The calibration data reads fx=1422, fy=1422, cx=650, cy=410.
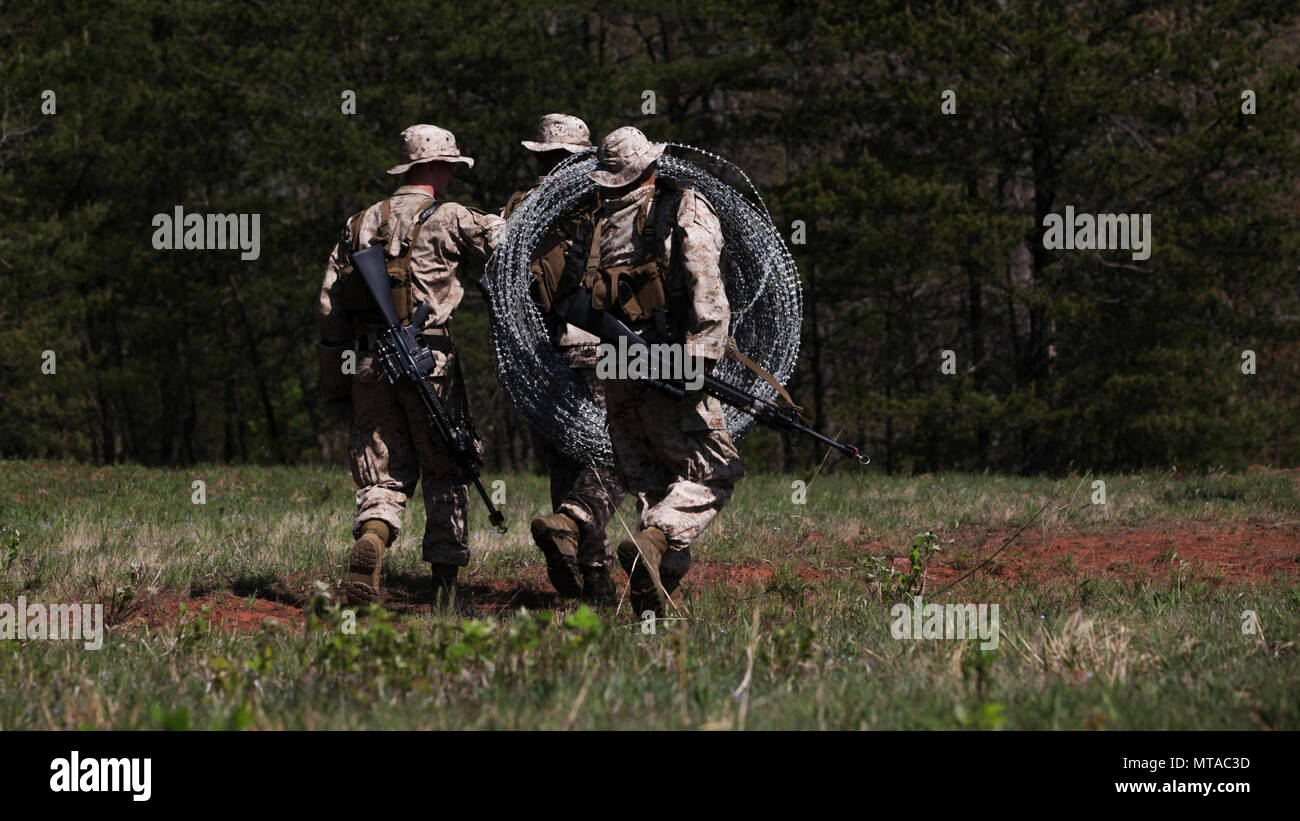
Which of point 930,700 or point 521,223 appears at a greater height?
point 521,223

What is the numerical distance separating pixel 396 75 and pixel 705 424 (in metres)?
20.4

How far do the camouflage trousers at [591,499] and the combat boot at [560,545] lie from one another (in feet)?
0.36

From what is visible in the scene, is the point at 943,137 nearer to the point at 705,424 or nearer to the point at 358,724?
the point at 705,424

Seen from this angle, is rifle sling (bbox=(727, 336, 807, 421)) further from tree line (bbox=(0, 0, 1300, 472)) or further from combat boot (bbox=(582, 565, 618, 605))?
tree line (bbox=(0, 0, 1300, 472))

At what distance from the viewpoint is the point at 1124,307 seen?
21234 mm

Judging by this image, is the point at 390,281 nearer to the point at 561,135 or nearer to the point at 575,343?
the point at 575,343

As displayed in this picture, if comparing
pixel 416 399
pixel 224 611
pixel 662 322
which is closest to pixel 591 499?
pixel 416 399

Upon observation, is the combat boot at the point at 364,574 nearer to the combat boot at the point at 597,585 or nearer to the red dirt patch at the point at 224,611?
the red dirt patch at the point at 224,611

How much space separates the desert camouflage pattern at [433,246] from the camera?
7.12m

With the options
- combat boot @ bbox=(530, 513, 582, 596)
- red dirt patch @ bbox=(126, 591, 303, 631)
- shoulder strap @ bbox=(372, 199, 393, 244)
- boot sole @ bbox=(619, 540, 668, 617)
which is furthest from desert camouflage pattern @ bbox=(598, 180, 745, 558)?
red dirt patch @ bbox=(126, 591, 303, 631)

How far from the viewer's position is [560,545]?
6.94m

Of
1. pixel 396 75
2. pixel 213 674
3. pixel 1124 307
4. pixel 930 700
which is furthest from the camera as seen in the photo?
pixel 396 75

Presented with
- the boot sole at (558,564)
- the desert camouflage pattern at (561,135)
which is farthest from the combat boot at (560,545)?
the desert camouflage pattern at (561,135)
